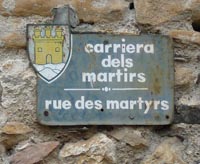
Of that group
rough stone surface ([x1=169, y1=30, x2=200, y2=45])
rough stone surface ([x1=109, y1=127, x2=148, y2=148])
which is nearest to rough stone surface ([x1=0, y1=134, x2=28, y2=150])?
rough stone surface ([x1=109, y1=127, x2=148, y2=148])

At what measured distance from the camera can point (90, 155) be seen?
1.74 metres

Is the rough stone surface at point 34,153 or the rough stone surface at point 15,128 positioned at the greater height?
the rough stone surface at point 15,128

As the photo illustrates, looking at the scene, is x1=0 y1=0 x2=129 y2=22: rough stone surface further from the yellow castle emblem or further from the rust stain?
the rust stain

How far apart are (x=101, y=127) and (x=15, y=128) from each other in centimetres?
24

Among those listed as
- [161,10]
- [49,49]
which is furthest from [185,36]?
[49,49]

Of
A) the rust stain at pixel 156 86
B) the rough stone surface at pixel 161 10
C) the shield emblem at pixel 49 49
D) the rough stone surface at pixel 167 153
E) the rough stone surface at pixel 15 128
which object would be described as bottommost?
the rough stone surface at pixel 167 153

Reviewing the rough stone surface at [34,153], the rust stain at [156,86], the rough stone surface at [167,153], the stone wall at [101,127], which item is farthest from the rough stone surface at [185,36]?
the rough stone surface at [34,153]

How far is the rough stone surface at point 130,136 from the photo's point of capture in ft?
5.80

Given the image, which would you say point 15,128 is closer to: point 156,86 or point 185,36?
point 156,86

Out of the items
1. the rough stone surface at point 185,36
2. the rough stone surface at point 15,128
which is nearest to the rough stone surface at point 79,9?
the rough stone surface at point 185,36

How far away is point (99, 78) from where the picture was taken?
1.78m

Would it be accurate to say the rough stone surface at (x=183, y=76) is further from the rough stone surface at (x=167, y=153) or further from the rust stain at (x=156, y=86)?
the rough stone surface at (x=167, y=153)

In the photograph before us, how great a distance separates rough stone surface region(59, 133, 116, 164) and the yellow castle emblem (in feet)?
0.77

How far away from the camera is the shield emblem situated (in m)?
1.78
